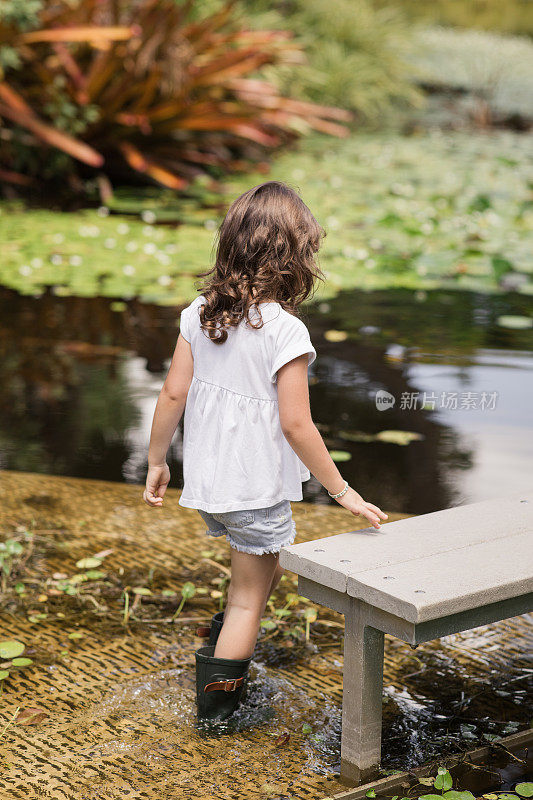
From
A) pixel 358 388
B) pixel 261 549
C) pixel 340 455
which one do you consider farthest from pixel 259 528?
pixel 358 388

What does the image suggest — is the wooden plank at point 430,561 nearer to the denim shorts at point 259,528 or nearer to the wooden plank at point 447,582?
the wooden plank at point 447,582

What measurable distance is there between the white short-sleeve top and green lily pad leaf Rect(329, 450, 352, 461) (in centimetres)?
155

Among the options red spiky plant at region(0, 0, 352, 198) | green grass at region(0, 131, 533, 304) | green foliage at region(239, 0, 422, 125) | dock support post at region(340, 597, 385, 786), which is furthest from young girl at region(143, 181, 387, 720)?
green foliage at region(239, 0, 422, 125)

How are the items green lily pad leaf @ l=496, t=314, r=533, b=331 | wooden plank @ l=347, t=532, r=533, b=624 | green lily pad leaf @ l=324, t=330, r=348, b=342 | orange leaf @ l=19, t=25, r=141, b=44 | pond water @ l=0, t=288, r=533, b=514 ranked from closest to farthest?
wooden plank @ l=347, t=532, r=533, b=624 < pond water @ l=0, t=288, r=533, b=514 < green lily pad leaf @ l=324, t=330, r=348, b=342 < green lily pad leaf @ l=496, t=314, r=533, b=331 < orange leaf @ l=19, t=25, r=141, b=44

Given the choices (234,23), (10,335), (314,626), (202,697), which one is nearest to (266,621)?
(314,626)

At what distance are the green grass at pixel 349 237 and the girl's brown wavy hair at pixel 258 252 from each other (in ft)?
11.9

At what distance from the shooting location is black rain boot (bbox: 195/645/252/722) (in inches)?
81.0

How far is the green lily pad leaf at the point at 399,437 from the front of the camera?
3.85 metres

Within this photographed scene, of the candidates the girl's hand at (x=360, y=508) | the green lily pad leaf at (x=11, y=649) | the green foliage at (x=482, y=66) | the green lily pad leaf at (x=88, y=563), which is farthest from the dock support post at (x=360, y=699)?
the green foliage at (x=482, y=66)

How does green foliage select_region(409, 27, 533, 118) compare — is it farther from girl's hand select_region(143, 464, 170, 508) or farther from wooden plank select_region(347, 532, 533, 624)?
wooden plank select_region(347, 532, 533, 624)

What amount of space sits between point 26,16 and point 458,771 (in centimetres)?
709

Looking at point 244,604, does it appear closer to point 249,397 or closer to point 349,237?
point 249,397

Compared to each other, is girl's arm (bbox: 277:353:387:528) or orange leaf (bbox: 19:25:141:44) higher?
orange leaf (bbox: 19:25:141:44)

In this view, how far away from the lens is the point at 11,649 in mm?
2299
